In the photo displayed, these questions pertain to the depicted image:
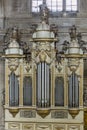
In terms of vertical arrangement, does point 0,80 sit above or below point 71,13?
below

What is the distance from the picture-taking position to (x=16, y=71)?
17.5 metres

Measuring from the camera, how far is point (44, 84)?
17.4m

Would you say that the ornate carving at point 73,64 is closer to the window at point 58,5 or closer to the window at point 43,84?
the window at point 43,84

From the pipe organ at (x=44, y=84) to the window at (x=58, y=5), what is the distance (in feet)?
8.37

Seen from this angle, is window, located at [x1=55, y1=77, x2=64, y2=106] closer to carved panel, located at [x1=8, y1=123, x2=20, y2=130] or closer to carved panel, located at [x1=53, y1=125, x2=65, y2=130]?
carved panel, located at [x1=53, y1=125, x2=65, y2=130]

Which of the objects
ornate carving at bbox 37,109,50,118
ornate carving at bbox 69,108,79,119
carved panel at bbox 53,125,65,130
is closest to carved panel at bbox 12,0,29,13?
ornate carving at bbox 37,109,50,118

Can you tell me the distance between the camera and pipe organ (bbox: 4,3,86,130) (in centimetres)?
1731

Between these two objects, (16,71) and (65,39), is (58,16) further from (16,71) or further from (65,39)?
(16,71)

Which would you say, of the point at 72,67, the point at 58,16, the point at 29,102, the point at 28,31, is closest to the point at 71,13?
the point at 58,16

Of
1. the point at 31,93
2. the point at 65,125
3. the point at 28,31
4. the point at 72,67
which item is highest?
the point at 28,31

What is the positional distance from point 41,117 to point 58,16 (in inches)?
194

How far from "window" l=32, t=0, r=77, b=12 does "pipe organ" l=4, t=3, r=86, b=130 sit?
2551 mm

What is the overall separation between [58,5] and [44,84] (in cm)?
446

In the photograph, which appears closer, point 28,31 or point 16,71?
point 16,71
